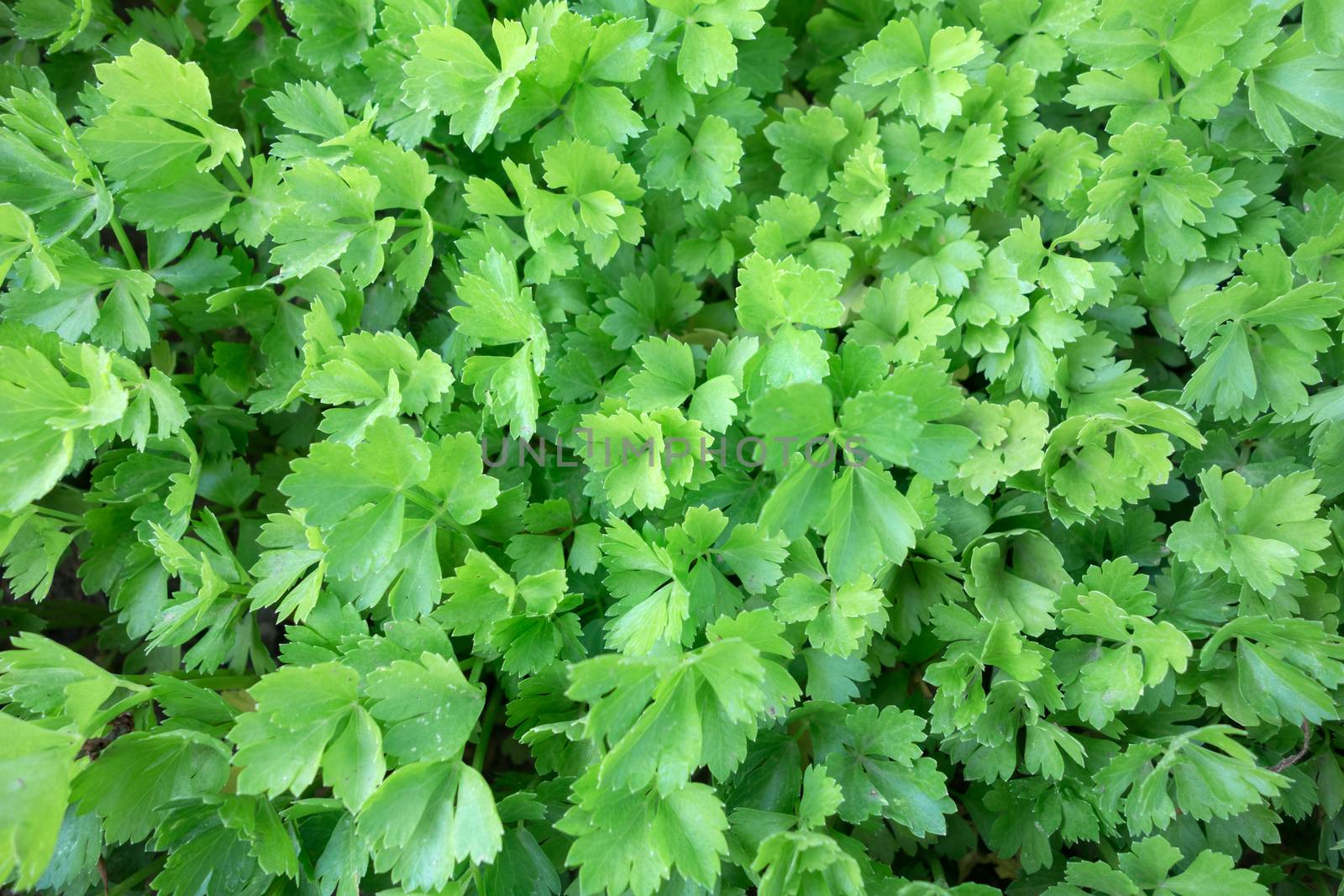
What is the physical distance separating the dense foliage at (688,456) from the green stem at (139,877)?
4 centimetres

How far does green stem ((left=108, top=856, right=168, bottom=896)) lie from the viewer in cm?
124

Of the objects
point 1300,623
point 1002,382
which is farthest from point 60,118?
point 1300,623

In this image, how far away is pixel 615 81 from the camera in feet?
3.96

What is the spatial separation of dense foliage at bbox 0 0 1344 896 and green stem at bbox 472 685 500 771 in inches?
0.5

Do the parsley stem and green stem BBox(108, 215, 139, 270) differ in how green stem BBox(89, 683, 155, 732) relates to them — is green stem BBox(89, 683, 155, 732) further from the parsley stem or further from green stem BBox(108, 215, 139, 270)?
green stem BBox(108, 215, 139, 270)

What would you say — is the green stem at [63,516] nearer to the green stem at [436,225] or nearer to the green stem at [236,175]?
the green stem at [236,175]

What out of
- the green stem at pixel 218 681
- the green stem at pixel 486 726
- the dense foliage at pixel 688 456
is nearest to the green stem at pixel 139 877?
the dense foliage at pixel 688 456

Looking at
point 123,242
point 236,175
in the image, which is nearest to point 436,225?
point 236,175

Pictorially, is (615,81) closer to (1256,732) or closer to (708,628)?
(708,628)

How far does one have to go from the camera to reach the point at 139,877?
1.26m

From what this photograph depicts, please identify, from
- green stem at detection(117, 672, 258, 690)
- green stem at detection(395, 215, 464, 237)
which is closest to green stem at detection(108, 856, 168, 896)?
green stem at detection(117, 672, 258, 690)

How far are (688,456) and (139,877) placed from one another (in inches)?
38.8

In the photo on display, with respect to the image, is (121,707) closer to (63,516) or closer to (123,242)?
(63,516)

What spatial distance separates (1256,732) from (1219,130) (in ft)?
2.70
